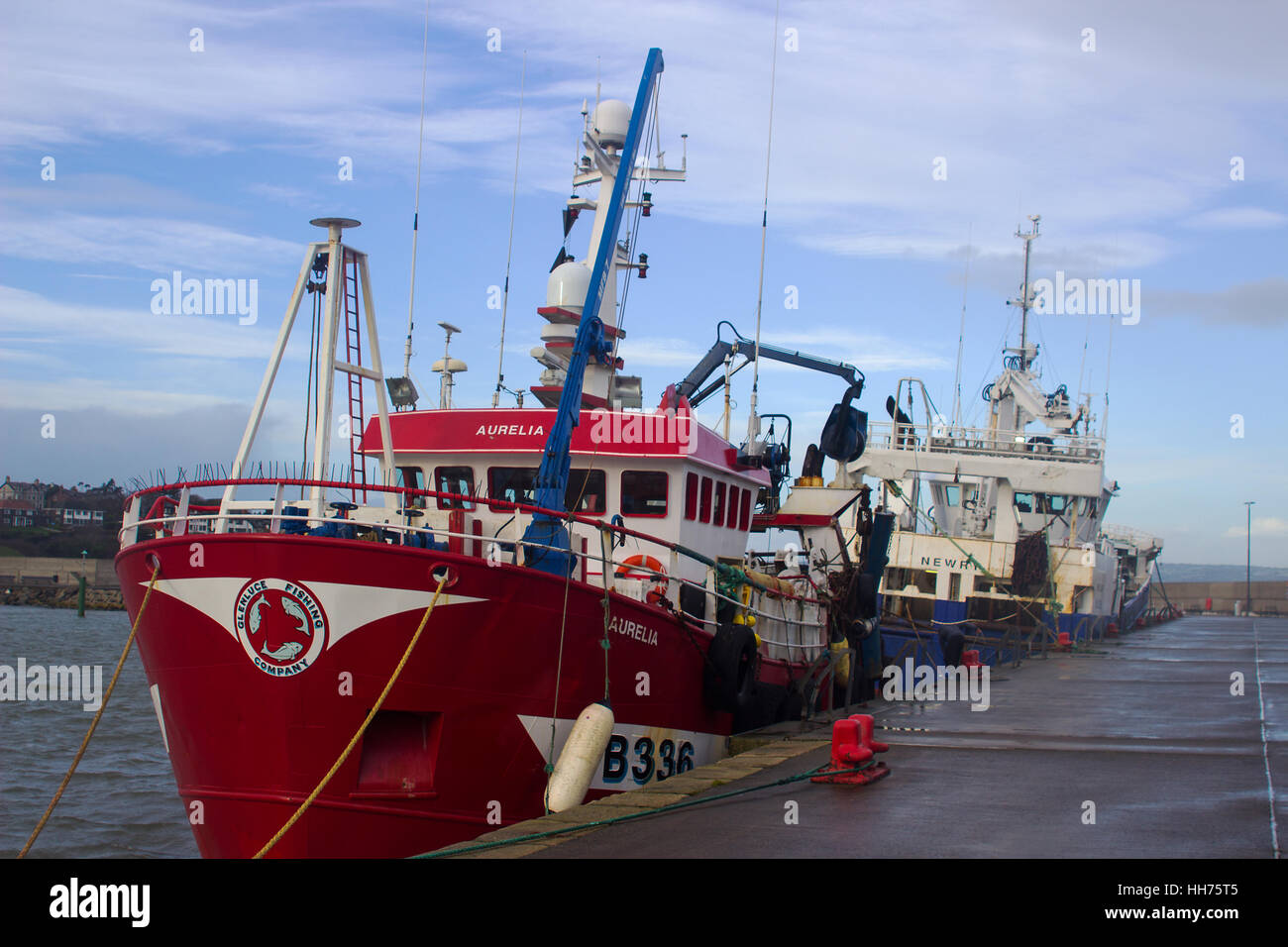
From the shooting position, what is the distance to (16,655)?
37875 mm

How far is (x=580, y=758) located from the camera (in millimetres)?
9805

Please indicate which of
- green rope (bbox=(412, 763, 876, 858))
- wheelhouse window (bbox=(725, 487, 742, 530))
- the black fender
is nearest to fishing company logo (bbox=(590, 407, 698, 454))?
the black fender

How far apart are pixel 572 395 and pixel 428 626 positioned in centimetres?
365

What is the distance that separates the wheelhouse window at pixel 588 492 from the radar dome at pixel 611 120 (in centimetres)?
505

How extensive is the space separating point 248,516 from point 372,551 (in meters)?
1.03

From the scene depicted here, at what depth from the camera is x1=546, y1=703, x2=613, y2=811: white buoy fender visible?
9.68 metres

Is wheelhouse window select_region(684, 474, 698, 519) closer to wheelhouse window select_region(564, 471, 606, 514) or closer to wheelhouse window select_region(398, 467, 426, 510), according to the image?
wheelhouse window select_region(564, 471, 606, 514)

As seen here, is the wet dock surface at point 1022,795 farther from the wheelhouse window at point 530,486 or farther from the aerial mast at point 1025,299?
the aerial mast at point 1025,299

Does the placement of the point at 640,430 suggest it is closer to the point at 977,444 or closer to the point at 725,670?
the point at 725,670

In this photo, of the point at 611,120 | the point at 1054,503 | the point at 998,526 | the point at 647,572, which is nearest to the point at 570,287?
the point at 611,120

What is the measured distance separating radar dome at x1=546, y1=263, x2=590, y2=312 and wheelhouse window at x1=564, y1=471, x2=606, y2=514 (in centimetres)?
270
